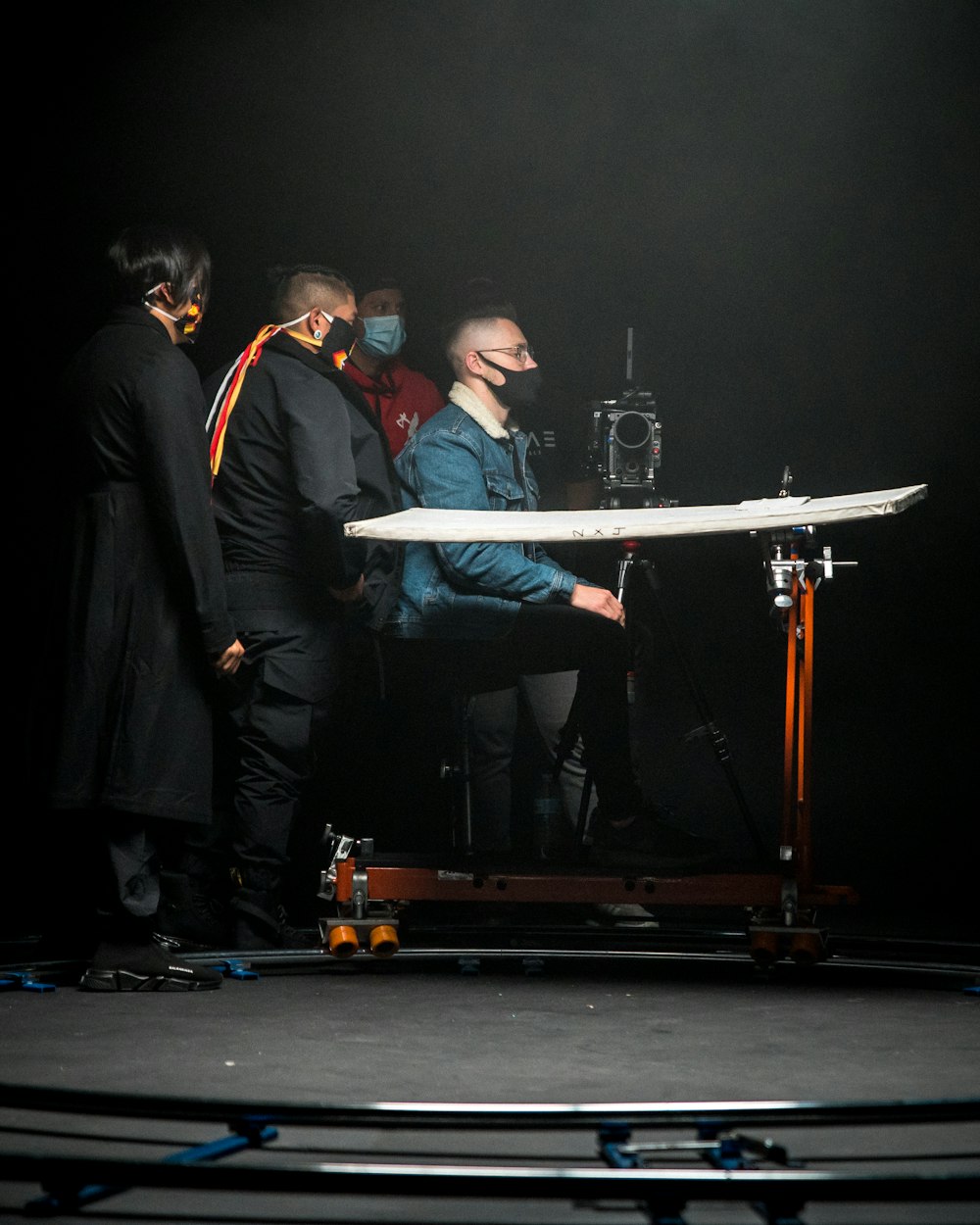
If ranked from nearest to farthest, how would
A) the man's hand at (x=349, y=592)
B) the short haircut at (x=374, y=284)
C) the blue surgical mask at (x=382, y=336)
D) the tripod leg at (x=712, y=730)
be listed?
the tripod leg at (x=712, y=730), the man's hand at (x=349, y=592), the blue surgical mask at (x=382, y=336), the short haircut at (x=374, y=284)

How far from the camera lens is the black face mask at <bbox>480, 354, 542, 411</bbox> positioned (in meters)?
4.04

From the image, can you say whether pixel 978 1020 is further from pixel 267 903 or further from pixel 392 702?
pixel 392 702

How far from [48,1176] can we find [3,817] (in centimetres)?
335

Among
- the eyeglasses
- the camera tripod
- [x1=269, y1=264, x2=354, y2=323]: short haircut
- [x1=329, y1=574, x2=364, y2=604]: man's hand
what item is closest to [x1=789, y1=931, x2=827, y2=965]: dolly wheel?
the camera tripod

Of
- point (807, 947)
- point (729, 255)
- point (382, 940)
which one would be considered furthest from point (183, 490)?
point (729, 255)

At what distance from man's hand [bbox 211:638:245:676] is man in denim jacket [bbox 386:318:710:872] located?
78 centimetres

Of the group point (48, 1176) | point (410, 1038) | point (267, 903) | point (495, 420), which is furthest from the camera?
point (495, 420)

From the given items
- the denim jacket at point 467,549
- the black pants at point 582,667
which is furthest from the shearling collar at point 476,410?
the black pants at point 582,667

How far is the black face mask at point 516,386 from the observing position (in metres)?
4.04

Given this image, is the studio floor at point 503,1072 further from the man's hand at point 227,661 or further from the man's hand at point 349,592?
the man's hand at point 349,592

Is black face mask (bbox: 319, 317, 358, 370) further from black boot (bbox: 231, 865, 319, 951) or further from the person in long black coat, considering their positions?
black boot (bbox: 231, 865, 319, 951)

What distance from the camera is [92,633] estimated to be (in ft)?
9.48

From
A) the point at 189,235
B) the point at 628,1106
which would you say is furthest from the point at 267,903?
the point at 628,1106

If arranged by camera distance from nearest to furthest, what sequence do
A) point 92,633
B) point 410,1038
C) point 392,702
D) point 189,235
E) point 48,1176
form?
point 48,1176 < point 410,1038 < point 92,633 < point 189,235 < point 392,702
